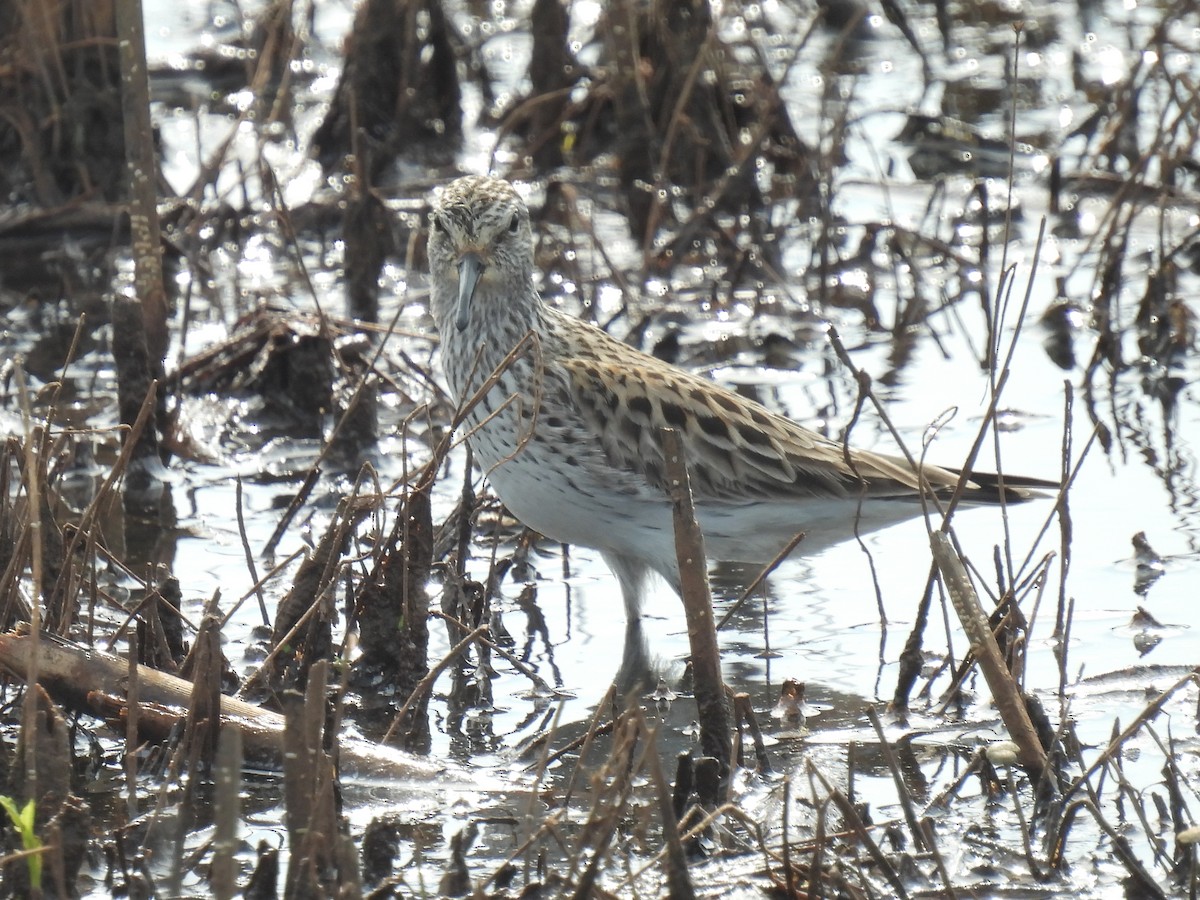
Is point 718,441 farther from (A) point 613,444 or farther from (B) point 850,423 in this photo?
(B) point 850,423

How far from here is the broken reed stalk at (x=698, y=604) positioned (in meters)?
4.35

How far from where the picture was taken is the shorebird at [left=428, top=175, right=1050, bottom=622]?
20.5 ft

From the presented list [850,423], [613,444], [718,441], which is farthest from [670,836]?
[718,441]

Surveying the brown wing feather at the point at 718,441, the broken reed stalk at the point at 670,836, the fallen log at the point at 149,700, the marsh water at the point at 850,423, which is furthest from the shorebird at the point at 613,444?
the broken reed stalk at the point at 670,836

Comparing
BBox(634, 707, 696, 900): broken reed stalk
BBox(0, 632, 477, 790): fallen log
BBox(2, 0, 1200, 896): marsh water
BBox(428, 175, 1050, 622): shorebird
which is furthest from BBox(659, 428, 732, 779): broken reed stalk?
BBox(428, 175, 1050, 622): shorebird

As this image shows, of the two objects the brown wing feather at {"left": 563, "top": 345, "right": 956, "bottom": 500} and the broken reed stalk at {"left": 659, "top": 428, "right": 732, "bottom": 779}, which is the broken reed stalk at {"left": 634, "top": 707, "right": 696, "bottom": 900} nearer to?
the broken reed stalk at {"left": 659, "top": 428, "right": 732, "bottom": 779}

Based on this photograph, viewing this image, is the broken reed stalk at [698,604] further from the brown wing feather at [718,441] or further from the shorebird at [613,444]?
the brown wing feather at [718,441]

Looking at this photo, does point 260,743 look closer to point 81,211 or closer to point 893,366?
point 893,366

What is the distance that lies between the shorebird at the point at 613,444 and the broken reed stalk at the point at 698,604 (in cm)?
152

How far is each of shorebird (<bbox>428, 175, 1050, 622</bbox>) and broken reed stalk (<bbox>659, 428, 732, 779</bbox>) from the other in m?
1.52

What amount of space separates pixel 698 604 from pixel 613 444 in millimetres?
1892

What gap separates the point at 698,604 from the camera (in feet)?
14.6

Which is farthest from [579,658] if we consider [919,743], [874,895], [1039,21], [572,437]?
[1039,21]

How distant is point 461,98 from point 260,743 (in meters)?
7.98
